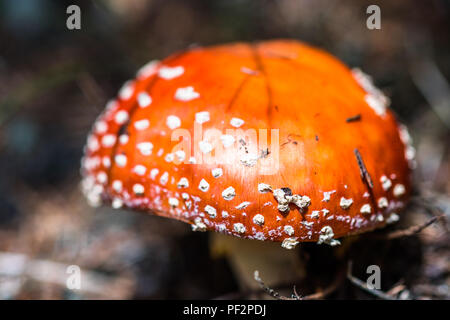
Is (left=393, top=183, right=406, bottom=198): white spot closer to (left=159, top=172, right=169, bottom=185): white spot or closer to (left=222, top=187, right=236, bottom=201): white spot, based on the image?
(left=222, top=187, right=236, bottom=201): white spot

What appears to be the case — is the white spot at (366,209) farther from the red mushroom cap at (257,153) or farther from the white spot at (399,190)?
the white spot at (399,190)

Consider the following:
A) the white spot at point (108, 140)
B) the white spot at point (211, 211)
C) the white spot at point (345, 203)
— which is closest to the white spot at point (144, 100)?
the white spot at point (108, 140)

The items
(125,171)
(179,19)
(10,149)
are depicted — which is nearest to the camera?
(125,171)

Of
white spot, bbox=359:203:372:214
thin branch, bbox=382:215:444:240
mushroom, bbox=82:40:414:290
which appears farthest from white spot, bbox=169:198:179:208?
thin branch, bbox=382:215:444:240

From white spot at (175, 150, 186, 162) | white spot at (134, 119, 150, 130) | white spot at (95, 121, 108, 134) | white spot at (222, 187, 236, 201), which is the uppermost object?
white spot at (134, 119, 150, 130)

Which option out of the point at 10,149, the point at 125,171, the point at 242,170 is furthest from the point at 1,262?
the point at 242,170

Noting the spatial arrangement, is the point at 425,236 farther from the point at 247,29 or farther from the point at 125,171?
the point at 247,29

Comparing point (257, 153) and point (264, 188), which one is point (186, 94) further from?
point (264, 188)
